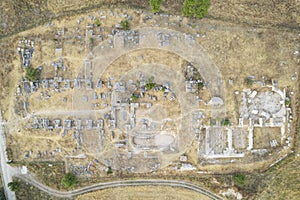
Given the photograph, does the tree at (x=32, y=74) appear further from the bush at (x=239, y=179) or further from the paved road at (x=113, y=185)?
the bush at (x=239, y=179)

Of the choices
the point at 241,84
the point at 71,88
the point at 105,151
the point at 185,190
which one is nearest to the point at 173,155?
the point at 185,190

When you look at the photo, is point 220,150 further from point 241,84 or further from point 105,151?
point 105,151

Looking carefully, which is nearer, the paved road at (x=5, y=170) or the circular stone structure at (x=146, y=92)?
the circular stone structure at (x=146, y=92)

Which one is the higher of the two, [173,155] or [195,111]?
[195,111]

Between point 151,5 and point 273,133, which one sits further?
point 273,133

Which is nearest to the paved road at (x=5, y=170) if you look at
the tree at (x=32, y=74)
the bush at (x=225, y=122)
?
the tree at (x=32, y=74)
